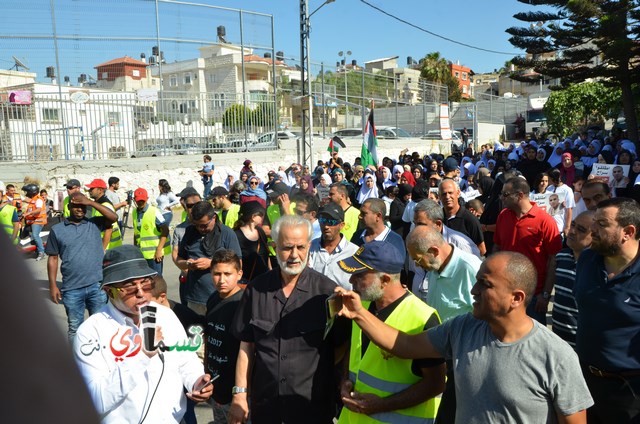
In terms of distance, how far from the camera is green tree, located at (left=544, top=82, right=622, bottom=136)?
31.8 m

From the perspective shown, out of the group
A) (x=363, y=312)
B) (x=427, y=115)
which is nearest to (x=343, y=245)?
(x=363, y=312)

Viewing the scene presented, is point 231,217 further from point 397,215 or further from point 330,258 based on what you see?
point 330,258

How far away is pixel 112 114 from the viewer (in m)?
17.6

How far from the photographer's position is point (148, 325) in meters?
2.56

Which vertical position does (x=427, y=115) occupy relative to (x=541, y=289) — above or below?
above

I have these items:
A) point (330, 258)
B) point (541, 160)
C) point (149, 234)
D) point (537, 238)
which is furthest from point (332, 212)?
point (541, 160)

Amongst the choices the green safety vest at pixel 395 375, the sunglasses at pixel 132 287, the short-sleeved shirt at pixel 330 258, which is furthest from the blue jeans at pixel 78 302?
the green safety vest at pixel 395 375

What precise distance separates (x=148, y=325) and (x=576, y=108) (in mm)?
35055

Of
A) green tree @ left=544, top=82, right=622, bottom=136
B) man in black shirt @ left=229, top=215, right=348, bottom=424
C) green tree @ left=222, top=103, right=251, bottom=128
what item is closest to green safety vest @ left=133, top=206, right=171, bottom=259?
man in black shirt @ left=229, top=215, right=348, bottom=424

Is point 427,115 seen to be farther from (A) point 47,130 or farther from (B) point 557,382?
(B) point 557,382

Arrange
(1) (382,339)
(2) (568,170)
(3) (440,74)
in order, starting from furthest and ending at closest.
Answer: (3) (440,74) → (2) (568,170) → (1) (382,339)

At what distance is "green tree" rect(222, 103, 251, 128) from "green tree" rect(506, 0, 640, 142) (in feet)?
33.1

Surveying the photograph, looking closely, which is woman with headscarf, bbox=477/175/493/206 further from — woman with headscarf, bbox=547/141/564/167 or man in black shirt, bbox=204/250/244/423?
man in black shirt, bbox=204/250/244/423

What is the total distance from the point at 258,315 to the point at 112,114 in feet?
52.7
